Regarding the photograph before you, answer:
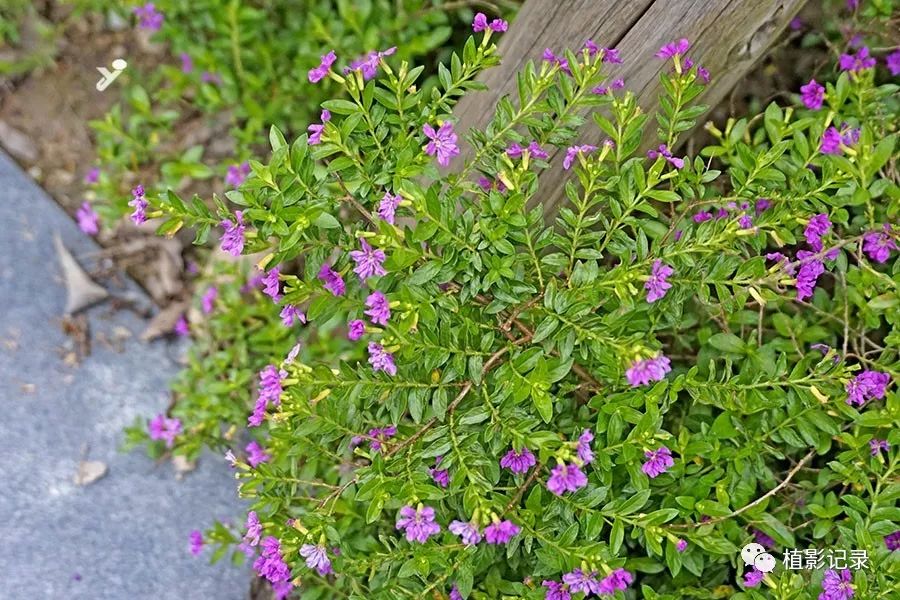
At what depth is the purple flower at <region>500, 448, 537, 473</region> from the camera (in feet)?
5.38

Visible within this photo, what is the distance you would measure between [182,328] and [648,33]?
5.59 ft

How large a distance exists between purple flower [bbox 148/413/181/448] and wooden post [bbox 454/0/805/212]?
1311mm

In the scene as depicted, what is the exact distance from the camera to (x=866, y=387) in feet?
5.86

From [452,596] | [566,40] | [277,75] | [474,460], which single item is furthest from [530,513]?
[277,75]

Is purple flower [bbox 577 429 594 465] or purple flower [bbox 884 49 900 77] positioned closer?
purple flower [bbox 577 429 594 465]

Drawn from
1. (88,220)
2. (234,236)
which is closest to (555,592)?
(234,236)

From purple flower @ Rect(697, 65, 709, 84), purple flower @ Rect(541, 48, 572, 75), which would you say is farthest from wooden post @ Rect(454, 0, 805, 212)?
purple flower @ Rect(541, 48, 572, 75)

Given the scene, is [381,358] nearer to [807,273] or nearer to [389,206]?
[389,206]

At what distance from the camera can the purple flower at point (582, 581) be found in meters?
1.63

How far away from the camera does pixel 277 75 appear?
9.55 ft

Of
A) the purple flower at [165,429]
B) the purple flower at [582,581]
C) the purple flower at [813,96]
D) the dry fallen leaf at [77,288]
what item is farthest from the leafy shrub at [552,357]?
the dry fallen leaf at [77,288]

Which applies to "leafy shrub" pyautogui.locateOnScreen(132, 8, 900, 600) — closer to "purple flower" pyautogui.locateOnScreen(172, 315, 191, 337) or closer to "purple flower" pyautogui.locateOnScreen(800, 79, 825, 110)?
"purple flower" pyautogui.locateOnScreen(800, 79, 825, 110)

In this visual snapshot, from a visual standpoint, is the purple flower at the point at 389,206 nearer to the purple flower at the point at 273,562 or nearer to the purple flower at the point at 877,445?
the purple flower at the point at 273,562

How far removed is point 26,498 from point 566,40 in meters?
2.05
